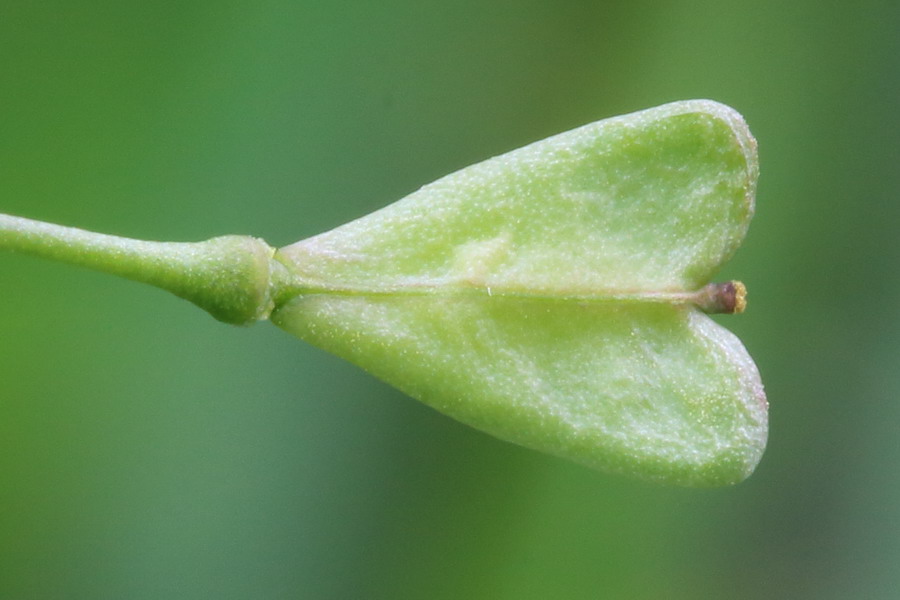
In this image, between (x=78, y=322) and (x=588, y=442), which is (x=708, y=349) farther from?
(x=78, y=322)

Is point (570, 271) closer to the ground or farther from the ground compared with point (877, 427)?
farther from the ground

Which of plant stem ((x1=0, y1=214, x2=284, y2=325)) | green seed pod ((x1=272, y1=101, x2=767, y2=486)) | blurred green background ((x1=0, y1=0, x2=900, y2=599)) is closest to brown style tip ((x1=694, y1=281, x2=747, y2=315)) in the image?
green seed pod ((x1=272, y1=101, x2=767, y2=486))

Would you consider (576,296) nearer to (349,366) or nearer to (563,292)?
(563,292)

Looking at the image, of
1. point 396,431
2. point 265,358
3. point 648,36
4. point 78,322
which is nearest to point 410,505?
point 396,431

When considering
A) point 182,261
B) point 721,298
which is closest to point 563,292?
point 721,298

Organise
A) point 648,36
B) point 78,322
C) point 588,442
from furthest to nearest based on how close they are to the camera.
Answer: point 648,36, point 78,322, point 588,442

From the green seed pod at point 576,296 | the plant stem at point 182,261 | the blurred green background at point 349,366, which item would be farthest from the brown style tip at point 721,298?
the blurred green background at point 349,366

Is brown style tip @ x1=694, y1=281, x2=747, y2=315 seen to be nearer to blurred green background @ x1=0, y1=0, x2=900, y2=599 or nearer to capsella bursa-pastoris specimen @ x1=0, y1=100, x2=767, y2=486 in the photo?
capsella bursa-pastoris specimen @ x1=0, y1=100, x2=767, y2=486
